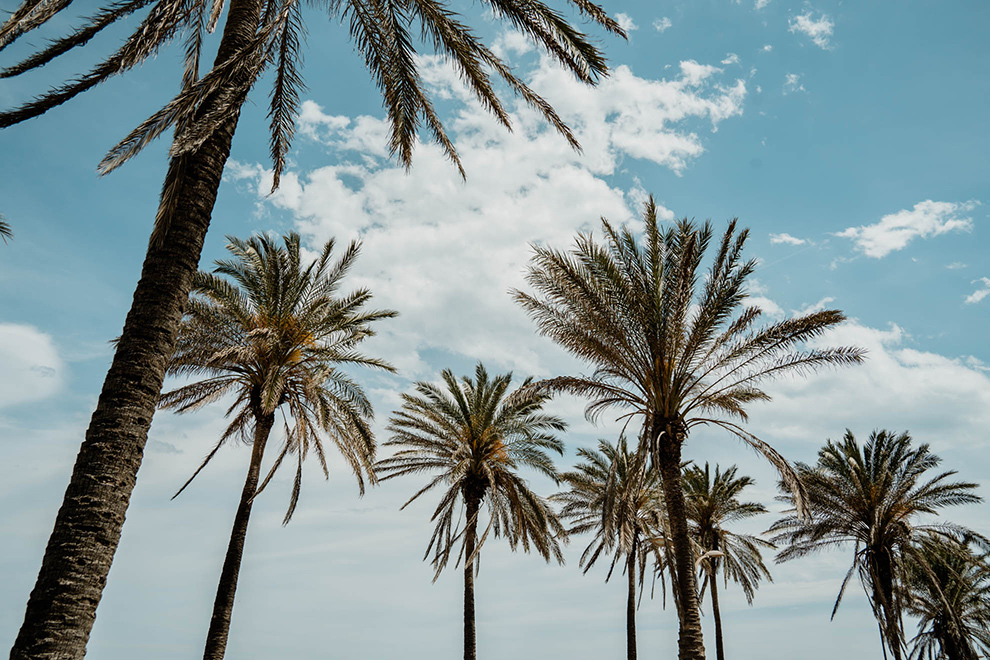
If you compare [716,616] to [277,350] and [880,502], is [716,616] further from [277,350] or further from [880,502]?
[277,350]

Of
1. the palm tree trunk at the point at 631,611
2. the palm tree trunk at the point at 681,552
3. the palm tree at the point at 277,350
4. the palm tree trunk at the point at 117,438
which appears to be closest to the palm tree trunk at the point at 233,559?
the palm tree at the point at 277,350

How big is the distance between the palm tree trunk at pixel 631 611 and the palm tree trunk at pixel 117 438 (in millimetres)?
24216

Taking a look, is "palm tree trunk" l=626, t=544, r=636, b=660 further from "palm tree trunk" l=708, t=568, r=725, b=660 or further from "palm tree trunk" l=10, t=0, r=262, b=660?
"palm tree trunk" l=10, t=0, r=262, b=660

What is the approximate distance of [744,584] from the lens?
29000 mm

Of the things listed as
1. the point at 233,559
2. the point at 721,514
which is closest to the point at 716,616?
the point at 721,514

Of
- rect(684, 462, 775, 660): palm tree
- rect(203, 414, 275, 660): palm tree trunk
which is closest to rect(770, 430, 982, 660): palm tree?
rect(684, 462, 775, 660): palm tree

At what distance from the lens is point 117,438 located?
4812mm

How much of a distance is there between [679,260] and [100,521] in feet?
39.1

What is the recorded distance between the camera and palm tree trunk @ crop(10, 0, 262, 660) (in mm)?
4305

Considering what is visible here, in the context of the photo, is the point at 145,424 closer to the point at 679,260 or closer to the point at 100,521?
the point at 100,521

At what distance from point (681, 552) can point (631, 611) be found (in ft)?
47.9

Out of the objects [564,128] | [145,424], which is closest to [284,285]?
[564,128]

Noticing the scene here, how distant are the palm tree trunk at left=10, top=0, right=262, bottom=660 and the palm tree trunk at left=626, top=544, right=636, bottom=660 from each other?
24216 millimetres

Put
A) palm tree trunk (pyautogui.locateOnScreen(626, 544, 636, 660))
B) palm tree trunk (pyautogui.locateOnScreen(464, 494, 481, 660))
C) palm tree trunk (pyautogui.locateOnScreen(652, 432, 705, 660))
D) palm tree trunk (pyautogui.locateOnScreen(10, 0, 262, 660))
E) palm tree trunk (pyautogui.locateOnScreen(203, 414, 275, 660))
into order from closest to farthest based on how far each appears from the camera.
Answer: palm tree trunk (pyautogui.locateOnScreen(10, 0, 262, 660)), palm tree trunk (pyautogui.locateOnScreen(652, 432, 705, 660)), palm tree trunk (pyautogui.locateOnScreen(203, 414, 275, 660)), palm tree trunk (pyautogui.locateOnScreen(464, 494, 481, 660)), palm tree trunk (pyautogui.locateOnScreen(626, 544, 636, 660))
